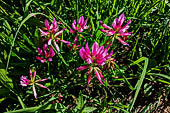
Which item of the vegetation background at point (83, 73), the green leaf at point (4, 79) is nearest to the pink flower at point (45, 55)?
the vegetation background at point (83, 73)

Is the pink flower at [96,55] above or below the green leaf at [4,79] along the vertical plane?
above

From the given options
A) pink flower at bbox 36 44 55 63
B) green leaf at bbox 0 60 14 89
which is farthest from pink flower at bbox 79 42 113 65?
green leaf at bbox 0 60 14 89

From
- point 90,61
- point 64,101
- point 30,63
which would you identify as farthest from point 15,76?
point 90,61

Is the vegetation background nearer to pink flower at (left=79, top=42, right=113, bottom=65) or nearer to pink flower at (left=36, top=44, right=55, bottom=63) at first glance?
pink flower at (left=36, top=44, right=55, bottom=63)

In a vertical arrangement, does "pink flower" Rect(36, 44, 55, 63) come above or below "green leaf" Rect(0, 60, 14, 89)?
above

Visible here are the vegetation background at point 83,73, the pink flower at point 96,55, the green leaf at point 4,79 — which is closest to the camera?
the pink flower at point 96,55

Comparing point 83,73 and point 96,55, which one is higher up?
point 96,55

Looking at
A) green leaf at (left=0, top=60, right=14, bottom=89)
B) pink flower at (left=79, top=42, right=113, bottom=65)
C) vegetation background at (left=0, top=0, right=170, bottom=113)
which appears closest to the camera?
pink flower at (left=79, top=42, right=113, bottom=65)

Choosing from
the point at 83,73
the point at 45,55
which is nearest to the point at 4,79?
the point at 45,55

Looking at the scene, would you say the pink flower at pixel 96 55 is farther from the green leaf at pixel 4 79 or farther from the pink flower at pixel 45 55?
the green leaf at pixel 4 79

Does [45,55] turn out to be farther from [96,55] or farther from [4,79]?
[96,55]

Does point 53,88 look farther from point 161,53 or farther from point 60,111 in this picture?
point 161,53
